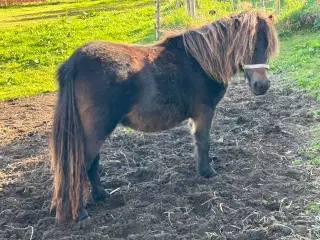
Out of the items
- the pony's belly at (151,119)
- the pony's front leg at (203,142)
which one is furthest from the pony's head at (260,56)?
the pony's belly at (151,119)

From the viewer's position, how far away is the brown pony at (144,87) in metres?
3.60

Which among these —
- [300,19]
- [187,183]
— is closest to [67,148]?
[187,183]

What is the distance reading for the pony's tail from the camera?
358cm

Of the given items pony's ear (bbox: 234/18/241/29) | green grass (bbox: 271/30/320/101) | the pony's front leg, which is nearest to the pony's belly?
the pony's front leg

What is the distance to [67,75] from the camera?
11.7 feet

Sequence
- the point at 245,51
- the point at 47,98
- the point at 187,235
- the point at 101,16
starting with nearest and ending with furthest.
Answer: the point at 187,235, the point at 245,51, the point at 47,98, the point at 101,16

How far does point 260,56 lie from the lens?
416 cm

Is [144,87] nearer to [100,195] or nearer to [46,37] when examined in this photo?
[100,195]

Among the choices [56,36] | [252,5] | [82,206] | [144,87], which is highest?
[252,5]

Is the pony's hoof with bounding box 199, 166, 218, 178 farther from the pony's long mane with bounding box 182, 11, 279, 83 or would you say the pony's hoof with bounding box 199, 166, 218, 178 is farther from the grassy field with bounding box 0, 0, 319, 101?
the grassy field with bounding box 0, 0, 319, 101

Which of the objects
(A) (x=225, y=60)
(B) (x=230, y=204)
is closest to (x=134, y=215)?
(B) (x=230, y=204)

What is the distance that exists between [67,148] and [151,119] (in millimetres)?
898

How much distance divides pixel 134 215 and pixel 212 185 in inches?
37.2

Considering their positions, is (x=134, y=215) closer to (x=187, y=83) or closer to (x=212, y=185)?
(x=212, y=185)
